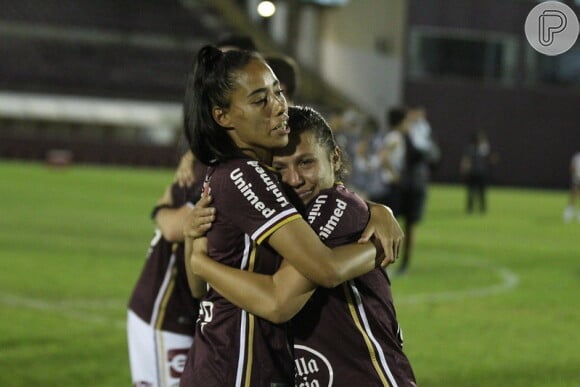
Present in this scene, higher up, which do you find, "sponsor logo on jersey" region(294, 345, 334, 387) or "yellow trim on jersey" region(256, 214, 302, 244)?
"yellow trim on jersey" region(256, 214, 302, 244)

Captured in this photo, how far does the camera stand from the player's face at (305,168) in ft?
11.3

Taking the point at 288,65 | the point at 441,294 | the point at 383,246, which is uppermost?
the point at 288,65

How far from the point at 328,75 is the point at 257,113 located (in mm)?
52690

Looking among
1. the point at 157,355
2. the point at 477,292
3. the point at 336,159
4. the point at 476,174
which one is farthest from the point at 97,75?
the point at 336,159

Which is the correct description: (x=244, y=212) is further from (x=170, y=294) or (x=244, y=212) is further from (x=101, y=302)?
(x=101, y=302)

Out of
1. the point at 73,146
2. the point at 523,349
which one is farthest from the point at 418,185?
the point at 73,146

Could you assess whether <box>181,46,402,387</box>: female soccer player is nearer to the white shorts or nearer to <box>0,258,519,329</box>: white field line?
the white shorts

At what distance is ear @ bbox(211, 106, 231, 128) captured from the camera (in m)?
3.41

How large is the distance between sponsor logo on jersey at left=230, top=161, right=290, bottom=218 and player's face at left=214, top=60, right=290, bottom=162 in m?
0.09

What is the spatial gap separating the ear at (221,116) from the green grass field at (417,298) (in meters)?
4.68

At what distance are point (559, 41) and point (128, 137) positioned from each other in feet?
166

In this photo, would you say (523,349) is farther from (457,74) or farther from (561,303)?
(457,74)

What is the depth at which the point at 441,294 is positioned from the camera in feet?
42.0

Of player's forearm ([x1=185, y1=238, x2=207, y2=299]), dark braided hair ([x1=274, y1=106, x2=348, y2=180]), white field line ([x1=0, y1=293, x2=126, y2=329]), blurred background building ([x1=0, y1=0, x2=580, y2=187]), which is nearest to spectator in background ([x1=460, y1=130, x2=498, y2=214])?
white field line ([x1=0, y1=293, x2=126, y2=329])
